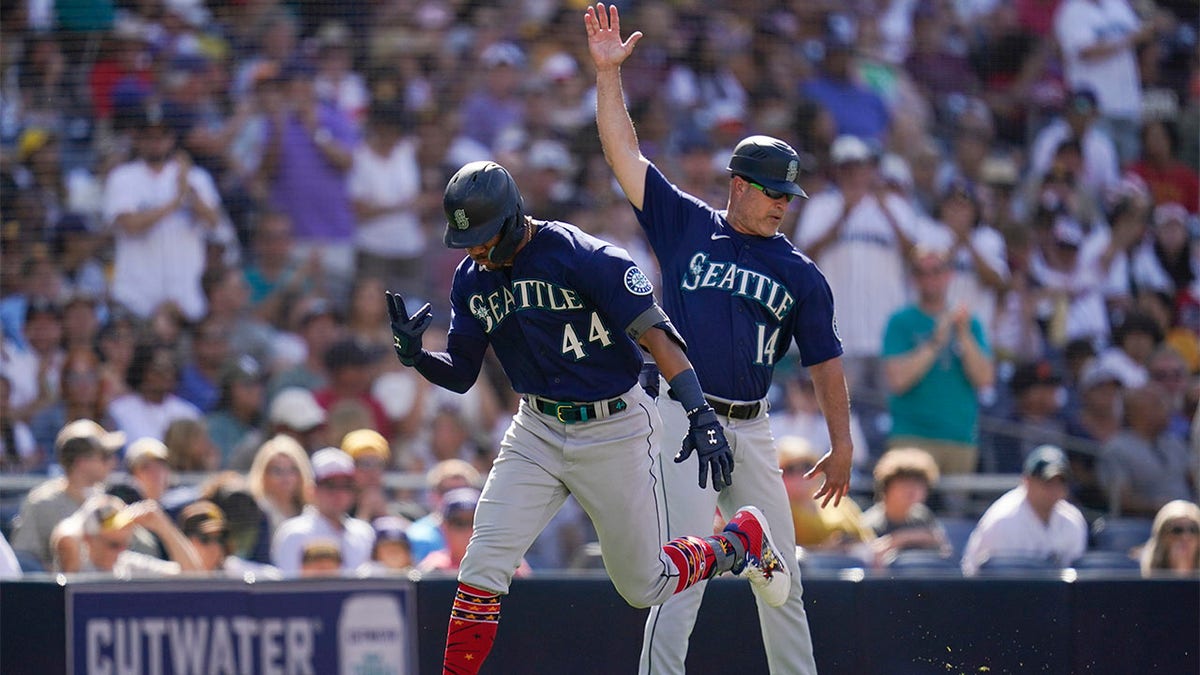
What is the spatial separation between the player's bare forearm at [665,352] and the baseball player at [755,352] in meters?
0.62

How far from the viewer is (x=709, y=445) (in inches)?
196

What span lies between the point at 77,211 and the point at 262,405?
76.9 inches

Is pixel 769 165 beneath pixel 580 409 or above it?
above

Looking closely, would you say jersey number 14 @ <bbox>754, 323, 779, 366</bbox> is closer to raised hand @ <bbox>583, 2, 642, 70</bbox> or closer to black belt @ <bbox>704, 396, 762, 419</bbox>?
black belt @ <bbox>704, 396, 762, 419</bbox>

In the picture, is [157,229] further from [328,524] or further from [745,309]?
[745,309]

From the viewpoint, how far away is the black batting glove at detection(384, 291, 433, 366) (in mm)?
5238

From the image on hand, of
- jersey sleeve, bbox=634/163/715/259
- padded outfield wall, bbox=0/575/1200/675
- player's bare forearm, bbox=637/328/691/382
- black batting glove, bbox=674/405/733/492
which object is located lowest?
padded outfield wall, bbox=0/575/1200/675

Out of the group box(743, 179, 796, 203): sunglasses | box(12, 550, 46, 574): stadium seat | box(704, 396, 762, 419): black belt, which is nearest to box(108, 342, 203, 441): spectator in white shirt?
box(12, 550, 46, 574): stadium seat

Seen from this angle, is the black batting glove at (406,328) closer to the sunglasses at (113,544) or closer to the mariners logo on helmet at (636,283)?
the mariners logo on helmet at (636,283)

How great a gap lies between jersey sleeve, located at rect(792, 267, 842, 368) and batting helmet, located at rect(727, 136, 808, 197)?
0.31 meters

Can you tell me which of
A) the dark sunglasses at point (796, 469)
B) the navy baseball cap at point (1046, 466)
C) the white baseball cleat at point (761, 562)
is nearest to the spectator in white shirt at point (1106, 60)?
the navy baseball cap at point (1046, 466)

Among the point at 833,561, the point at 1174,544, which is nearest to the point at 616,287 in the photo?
the point at 833,561

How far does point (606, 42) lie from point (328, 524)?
303cm

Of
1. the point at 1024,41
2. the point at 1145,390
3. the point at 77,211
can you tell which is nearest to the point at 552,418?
the point at 1145,390
